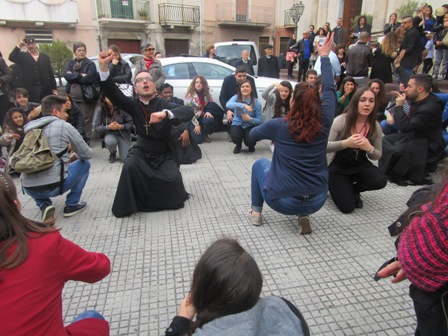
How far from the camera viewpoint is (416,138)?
15.1 feet

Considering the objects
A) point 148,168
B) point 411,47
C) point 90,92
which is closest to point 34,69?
point 90,92

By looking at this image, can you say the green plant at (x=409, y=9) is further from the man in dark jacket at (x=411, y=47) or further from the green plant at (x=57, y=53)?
the green plant at (x=57, y=53)

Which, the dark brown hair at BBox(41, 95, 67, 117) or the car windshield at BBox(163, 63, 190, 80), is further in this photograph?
the car windshield at BBox(163, 63, 190, 80)

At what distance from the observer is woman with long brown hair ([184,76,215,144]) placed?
686 centimetres

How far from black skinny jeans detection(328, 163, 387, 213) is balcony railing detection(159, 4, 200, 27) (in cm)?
2298

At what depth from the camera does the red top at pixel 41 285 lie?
4.34 feet

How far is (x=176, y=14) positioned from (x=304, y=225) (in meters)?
24.0

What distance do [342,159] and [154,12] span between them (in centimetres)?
2343

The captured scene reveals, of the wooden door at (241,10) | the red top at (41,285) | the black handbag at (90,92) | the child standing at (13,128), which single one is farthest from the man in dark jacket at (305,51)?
the wooden door at (241,10)

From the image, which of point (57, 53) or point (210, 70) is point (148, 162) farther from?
point (57, 53)

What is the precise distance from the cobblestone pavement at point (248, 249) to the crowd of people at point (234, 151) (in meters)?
0.24

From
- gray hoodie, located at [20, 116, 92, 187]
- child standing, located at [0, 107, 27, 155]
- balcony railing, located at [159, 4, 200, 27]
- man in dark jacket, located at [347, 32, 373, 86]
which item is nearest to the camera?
gray hoodie, located at [20, 116, 92, 187]

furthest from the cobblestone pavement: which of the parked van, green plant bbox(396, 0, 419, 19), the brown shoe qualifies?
green plant bbox(396, 0, 419, 19)

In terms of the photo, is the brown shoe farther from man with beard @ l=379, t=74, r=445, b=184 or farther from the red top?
the red top
